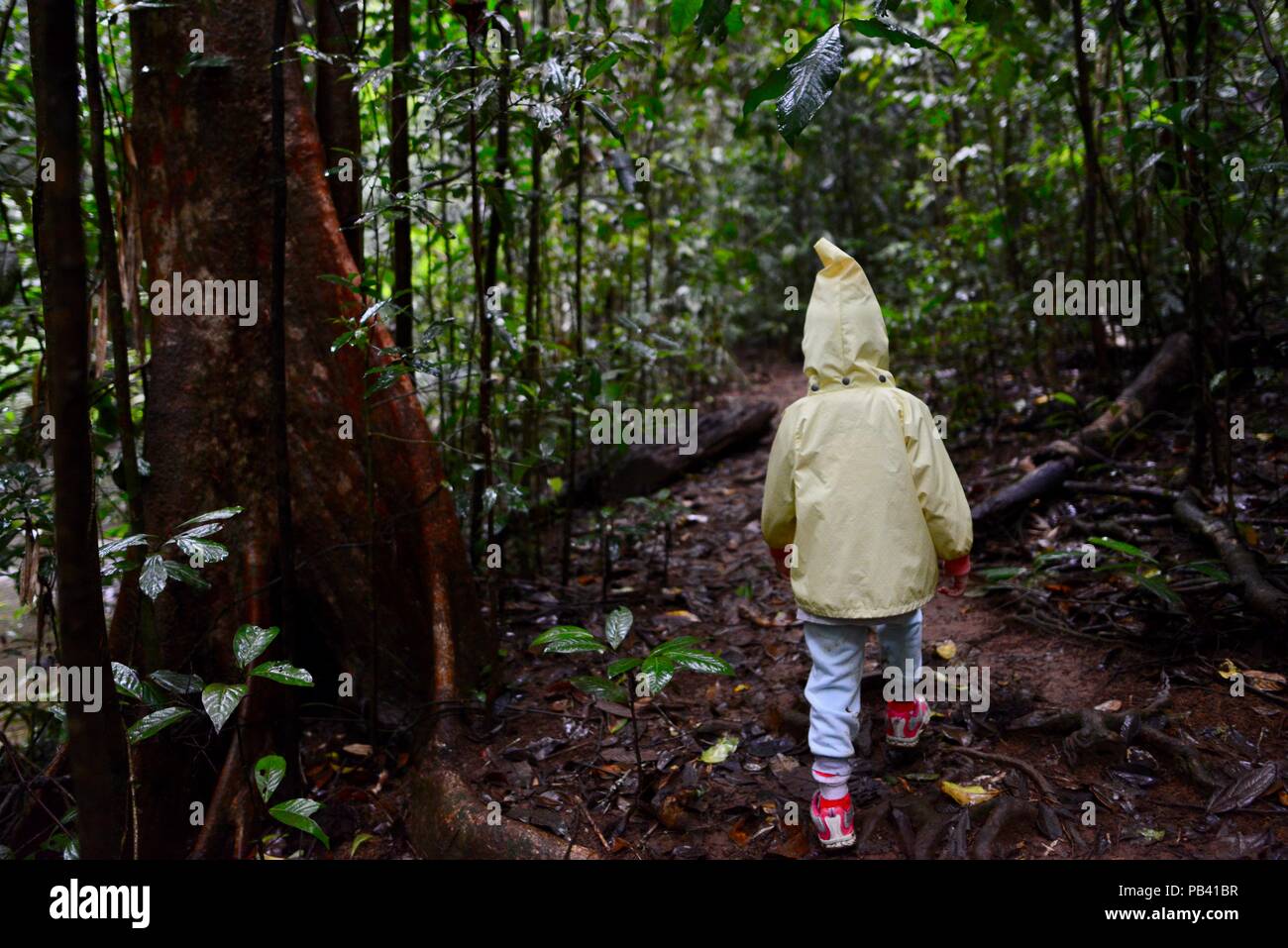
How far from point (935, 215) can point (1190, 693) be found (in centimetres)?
996

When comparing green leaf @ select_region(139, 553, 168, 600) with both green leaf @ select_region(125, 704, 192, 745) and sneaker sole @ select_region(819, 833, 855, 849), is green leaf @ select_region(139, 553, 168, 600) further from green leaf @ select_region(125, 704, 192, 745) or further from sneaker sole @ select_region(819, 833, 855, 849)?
sneaker sole @ select_region(819, 833, 855, 849)

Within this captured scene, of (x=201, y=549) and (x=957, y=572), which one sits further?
(x=957, y=572)

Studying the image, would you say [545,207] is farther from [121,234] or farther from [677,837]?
[677,837]

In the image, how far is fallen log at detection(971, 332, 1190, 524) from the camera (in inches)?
179

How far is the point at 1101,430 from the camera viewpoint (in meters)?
5.11

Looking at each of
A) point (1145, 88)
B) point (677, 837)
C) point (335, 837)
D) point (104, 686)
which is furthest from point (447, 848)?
point (1145, 88)

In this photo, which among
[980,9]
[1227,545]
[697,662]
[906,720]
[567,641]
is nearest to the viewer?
[980,9]

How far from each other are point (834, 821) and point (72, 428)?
2157 mm

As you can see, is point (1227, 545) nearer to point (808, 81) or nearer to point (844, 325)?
point (844, 325)

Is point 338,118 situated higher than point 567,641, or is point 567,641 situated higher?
point 338,118

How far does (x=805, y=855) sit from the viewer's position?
2.44m

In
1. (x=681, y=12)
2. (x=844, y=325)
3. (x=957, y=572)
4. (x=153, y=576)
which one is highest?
(x=681, y=12)

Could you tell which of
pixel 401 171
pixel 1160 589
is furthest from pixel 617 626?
pixel 401 171

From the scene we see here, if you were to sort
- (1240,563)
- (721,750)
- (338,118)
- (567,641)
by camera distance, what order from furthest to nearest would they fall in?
1. (338,118)
2. (1240,563)
3. (721,750)
4. (567,641)
